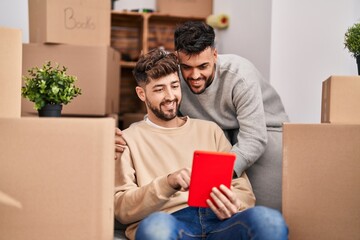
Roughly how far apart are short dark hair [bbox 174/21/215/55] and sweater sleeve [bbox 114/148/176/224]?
39 centimetres

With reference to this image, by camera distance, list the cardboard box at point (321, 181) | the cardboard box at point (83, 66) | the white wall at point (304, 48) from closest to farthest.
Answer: the cardboard box at point (321, 181) < the cardboard box at point (83, 66) < the white wall at point (304, 48)

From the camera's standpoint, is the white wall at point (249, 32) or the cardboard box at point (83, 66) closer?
the cardboard box at point (83, 66)

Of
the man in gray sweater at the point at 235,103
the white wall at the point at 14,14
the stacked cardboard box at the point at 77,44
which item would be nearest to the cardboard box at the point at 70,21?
the stacked cardboard box at the point at 77,44

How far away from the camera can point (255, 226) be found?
1.16m

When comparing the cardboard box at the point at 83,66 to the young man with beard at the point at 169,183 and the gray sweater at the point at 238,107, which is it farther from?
the young man with beard at the point at 169,183

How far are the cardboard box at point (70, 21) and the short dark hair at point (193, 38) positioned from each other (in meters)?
0.69

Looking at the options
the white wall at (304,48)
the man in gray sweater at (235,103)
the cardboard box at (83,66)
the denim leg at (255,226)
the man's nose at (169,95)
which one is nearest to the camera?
the denim leg at (255,226)

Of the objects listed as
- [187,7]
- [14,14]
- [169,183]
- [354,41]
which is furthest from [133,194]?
[187,7]

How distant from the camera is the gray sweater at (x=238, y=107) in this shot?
1593 mm

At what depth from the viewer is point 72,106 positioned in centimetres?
212

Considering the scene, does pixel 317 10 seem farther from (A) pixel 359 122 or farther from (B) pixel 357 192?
(B) pixel 357 192

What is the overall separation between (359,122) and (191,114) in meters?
0.62

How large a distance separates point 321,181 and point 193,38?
2.02 feet

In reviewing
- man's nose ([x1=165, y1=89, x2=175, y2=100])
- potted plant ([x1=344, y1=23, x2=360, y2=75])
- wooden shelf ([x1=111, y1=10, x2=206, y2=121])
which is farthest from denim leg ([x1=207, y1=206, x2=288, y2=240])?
wooden shelf ([x1=111, y1=10, x2=206, y2=121])
